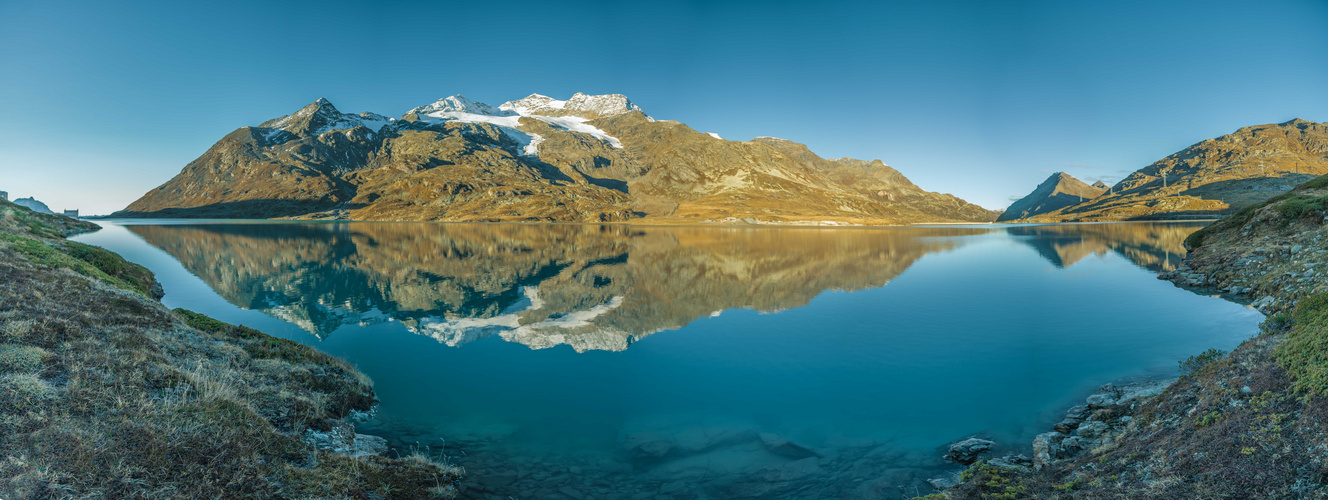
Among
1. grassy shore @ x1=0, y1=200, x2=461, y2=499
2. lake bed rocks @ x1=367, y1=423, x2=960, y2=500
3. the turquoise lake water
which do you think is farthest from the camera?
the turquoise lake water

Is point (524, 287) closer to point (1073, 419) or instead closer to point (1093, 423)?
point (1073, 419)

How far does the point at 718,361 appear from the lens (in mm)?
21203

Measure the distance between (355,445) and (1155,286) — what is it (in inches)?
2069

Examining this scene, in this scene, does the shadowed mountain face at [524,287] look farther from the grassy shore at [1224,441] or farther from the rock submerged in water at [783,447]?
the grassy shore at [1224,441]

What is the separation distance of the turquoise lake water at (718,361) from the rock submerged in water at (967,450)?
1.69 feet

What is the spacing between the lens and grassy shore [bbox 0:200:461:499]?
7211 millimetres

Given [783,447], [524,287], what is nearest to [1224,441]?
[783,447]

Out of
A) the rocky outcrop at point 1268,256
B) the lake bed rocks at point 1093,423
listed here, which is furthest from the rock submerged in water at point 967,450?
the rocky outcrop at point 1268,256

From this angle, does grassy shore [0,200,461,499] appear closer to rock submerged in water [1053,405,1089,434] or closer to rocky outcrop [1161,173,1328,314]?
rock submerged in water [1053,405,1089,434]

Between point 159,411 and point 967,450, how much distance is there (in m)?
17.8

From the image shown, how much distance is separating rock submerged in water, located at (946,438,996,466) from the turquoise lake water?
52 cm

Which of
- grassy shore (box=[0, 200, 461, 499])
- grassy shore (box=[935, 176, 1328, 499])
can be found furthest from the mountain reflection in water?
grassy shore (box=[935, 176, 1328, 499])

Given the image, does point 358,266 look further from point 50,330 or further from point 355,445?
point 355,445

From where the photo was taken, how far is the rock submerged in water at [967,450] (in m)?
12.5
